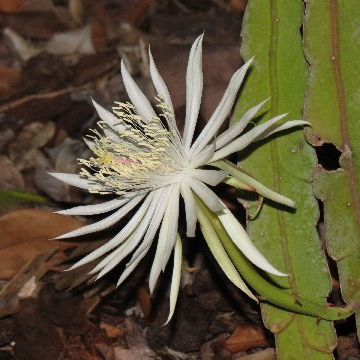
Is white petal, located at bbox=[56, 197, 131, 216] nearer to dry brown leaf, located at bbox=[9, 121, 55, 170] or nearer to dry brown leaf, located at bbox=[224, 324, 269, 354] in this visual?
dry brown leaf, located at bbox=[224, 324, 269, 354]

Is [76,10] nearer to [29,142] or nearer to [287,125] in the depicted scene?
[29,142]

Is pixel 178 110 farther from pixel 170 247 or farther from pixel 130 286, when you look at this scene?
pixel 170 247

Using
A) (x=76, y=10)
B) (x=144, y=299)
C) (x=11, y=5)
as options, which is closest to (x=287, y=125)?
(x=144, y=299)

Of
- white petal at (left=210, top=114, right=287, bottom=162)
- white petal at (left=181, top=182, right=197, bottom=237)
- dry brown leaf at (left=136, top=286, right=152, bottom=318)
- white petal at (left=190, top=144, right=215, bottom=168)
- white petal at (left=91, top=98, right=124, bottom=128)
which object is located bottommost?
dry brown leaf at (left=136, top=286, right=152, bottom=318)

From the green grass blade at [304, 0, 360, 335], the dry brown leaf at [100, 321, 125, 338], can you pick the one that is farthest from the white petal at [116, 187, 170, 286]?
the dry brown leaf at [100, 321, 125, 338]

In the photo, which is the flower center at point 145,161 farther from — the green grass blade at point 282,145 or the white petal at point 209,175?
the green grass blade at point 282,145

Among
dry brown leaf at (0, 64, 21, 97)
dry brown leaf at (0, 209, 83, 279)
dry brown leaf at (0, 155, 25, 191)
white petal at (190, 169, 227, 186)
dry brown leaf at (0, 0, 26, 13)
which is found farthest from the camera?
dry brown leaf at (0, 0, 26, 13)
